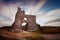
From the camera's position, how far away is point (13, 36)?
303 centimetres

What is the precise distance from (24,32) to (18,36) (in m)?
0.17

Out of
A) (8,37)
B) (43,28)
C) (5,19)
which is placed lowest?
(8,37)

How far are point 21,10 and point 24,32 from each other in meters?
0.51

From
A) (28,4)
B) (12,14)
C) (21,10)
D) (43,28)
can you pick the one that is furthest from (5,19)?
(43,28)

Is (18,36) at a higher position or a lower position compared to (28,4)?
lower

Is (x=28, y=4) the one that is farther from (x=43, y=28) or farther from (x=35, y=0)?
(x=43, y=28)

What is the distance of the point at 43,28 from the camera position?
10.6 ft

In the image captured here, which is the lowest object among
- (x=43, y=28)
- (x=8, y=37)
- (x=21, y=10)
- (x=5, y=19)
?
(x=8, y=37)

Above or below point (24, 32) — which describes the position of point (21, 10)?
above

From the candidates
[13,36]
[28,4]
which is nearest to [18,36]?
[13,36]

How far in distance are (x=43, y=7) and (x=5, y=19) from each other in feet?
2.99

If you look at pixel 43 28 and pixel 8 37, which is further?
pixel 43 28

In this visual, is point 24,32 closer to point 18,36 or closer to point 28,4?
point 18,36

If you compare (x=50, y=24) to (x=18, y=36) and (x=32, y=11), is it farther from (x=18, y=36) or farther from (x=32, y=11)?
(x=18, y=36)
